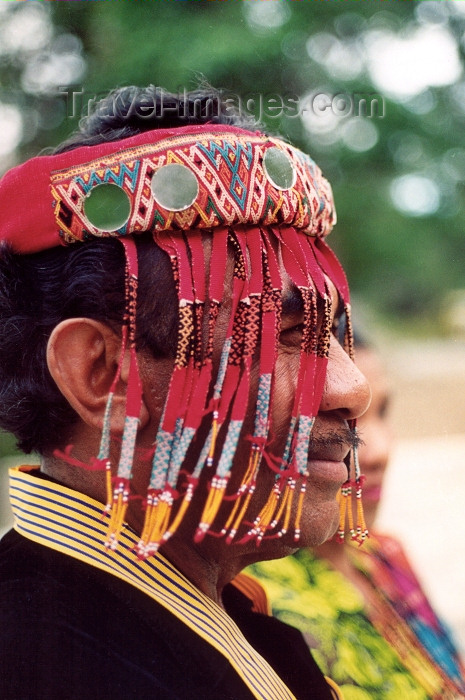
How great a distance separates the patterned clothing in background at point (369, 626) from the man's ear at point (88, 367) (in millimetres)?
1115

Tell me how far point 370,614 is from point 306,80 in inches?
146

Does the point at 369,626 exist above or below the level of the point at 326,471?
below

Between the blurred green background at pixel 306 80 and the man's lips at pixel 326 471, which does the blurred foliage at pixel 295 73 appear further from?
the man's lips at pixel 326 471

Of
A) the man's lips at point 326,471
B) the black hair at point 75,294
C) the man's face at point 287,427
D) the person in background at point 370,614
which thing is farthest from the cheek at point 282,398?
the person in background at point 370,614

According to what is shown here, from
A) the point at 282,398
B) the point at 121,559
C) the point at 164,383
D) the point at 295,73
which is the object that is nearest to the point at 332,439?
the point at 282,398

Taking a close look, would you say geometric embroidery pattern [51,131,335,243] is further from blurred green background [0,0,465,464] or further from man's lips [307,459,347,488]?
blurred green background [0,0,465,464]

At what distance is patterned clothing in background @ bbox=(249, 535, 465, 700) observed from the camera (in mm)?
2197

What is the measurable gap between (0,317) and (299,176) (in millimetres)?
721

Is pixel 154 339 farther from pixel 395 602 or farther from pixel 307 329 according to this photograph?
pixel 395 602

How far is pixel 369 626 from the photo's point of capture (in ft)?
7.97

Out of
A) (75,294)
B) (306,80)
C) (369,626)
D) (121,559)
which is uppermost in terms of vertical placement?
(306,80)

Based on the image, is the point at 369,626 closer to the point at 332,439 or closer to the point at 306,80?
the point at 332,439

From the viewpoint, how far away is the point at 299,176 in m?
1.62

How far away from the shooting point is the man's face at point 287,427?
1507 millimetres
